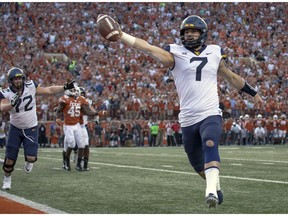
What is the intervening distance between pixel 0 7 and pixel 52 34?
3.34 m

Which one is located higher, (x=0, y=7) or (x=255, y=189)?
(x=0, y=7)

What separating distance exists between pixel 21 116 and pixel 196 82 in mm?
3927

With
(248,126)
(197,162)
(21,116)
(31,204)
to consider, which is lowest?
(31,204)

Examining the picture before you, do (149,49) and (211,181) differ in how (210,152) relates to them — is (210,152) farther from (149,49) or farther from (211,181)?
(149,49)

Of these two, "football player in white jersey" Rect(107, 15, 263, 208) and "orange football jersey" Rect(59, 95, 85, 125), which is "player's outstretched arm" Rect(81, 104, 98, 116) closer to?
"orange football jersey" Rect(59, 95, 85, 125)

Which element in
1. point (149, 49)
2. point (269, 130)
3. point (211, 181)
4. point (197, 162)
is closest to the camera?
point (211, 181)

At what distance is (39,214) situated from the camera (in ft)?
22.1

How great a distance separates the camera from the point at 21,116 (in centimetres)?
1007

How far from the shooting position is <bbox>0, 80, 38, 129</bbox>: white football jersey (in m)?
9.93

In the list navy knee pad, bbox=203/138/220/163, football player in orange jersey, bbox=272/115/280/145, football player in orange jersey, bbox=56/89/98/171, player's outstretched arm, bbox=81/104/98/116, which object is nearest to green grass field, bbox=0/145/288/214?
football player in orange jersey, bbox=56/89/98/171

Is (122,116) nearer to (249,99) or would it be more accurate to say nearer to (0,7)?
(249,99)

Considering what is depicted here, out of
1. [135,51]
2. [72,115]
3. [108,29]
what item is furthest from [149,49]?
[135,51]

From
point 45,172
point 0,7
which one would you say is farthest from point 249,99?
point 45,172

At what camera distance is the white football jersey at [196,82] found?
6.93 metres
